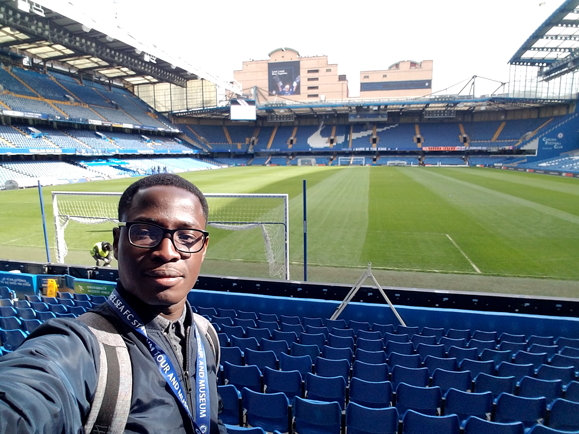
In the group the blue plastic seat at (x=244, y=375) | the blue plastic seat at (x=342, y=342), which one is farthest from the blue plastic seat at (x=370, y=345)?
the blue plastic seat at (x=244, y=375)

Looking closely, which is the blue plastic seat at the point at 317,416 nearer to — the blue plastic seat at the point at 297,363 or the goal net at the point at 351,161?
the blue plastic seat at the point at 297,363

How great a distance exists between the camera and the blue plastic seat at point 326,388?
367 cm

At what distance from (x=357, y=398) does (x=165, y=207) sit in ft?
10.9

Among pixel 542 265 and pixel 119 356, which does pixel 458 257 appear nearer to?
pixel 542 265

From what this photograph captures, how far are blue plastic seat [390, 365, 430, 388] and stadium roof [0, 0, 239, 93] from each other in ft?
112

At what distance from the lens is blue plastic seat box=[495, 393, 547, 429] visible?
3289mm

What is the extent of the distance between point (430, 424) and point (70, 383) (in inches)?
118

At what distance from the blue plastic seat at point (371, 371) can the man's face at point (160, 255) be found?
10.8 feet

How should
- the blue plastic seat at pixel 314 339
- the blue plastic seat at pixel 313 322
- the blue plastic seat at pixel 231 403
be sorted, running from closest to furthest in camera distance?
the blue plastic seat at pixel 231 403, the blue plastic seat at pixel 314 339, the blue plastic seat at pixel 313 322

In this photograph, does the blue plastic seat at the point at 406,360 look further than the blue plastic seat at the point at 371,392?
Yes

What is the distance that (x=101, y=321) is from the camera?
4.02ft

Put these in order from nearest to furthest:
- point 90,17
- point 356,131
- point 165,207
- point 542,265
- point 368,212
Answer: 1. point 165,207
2. point 542,265
3. point 368,212
4. point 90,17
5. point 356,131

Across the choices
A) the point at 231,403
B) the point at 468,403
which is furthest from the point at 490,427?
the point at 231,403

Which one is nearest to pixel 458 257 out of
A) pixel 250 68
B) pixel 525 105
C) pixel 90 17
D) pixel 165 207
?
pixel 165 207
